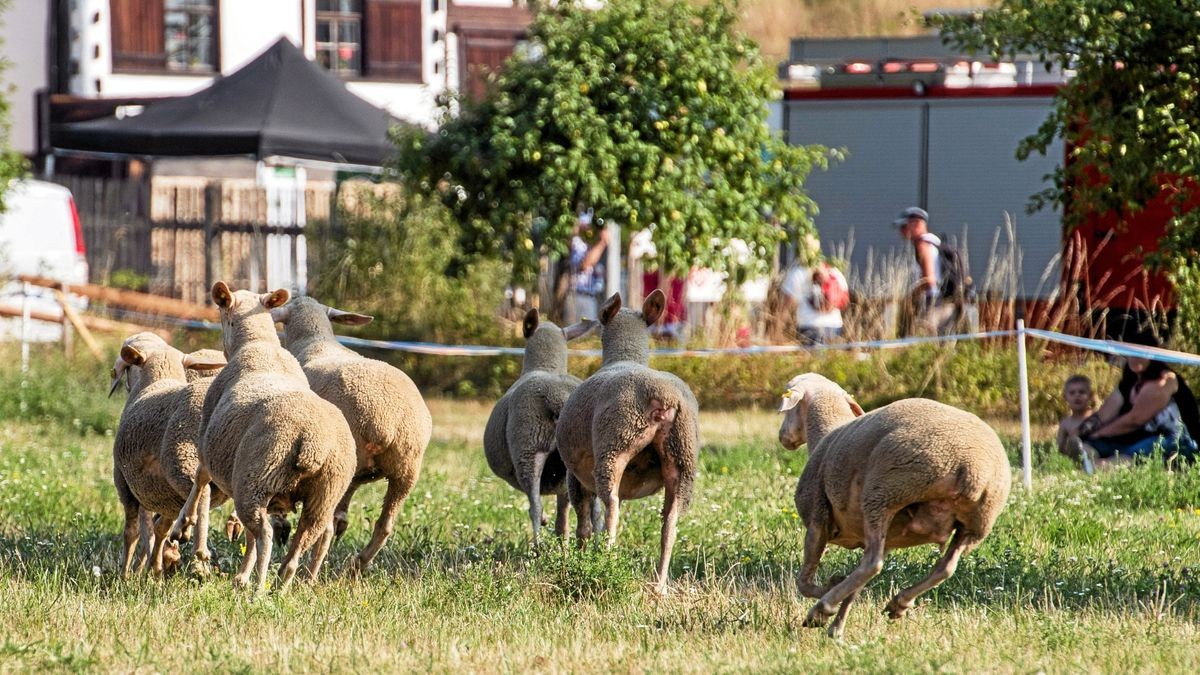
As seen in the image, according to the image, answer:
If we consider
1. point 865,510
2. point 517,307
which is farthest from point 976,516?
point 517,307

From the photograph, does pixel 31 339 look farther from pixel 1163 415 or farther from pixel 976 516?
Answer: pixel 976 516

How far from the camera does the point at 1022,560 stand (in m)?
7.84

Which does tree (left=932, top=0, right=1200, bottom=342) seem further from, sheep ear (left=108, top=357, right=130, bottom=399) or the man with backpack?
sheep ear (left=108, top=357, right=130, bottom=399)

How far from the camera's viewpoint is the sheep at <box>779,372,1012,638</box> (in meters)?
5.77

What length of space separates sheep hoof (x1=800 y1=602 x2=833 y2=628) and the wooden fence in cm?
1328

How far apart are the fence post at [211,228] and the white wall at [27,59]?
31.7 feet

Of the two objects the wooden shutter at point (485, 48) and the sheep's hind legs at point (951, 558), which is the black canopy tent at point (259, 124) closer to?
the wooden shutter at point (485, 48)

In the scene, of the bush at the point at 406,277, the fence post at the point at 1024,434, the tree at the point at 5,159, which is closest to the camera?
the fence post at the point at 1024,434

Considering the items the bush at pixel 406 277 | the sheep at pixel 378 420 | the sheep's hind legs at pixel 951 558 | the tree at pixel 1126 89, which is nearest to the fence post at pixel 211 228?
the bush at pixel 406 277

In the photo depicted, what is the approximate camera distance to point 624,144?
48.9ft

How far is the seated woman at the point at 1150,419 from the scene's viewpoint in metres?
11.1

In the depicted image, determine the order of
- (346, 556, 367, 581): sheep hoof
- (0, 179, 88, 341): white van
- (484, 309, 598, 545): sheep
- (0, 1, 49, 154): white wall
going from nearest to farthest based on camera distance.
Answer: (346, 556, 367, 581): sheep hoof < (484, 309, 598, 545): sheep < (0, 179, 88, 341): white van < (0, 1, 49, 154): white wall

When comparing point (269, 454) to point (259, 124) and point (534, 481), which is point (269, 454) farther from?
point (259, 124)

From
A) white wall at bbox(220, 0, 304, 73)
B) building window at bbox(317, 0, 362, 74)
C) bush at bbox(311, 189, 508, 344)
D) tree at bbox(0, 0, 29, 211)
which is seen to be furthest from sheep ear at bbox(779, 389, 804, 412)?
building window at bbox(317, 0, 362, 74)
